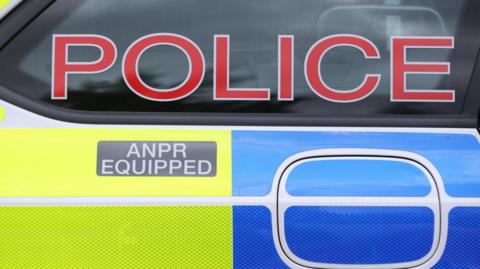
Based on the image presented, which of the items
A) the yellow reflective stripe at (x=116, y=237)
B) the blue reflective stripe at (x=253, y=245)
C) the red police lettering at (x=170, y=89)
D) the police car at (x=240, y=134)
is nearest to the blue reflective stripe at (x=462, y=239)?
the police car at (x=240, y=134)

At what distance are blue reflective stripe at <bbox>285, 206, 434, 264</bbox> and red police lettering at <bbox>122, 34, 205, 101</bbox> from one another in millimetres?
380

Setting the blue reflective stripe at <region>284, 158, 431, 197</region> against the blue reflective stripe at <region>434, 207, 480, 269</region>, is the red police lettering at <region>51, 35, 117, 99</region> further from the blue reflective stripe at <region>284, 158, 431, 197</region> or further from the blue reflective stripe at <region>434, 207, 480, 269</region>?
the blue reflective stripe at <region>434, 207, 480, 269</region>

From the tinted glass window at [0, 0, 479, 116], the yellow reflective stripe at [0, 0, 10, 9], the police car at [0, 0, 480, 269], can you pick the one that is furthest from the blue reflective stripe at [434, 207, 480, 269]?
the yellow reflective stripe at [0, 0, 10, 9]

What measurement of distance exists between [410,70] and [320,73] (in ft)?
0.71

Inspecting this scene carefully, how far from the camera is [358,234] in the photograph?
157cm

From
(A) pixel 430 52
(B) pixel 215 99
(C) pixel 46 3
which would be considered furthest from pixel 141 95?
(A) pixel 430 52

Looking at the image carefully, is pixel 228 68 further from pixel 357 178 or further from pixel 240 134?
pixel 357 178

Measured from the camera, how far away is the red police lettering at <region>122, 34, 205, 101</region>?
1666 mm

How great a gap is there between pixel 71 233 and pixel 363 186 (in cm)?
66

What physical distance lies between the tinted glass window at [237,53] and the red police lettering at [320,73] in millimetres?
11

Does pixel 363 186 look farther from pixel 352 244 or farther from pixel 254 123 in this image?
pixel 254 123

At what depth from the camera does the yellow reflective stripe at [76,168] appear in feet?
5.17

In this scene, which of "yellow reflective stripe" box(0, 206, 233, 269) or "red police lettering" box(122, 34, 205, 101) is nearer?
"yellow reflective stripe" box(0, 206, 233, 269)

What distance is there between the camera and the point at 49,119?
1.64 m
